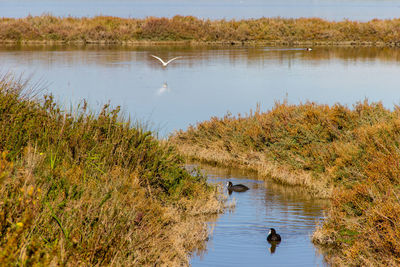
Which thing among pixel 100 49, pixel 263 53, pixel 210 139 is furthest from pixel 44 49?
pixel 210 139

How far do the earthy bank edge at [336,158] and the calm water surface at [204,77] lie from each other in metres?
9.02

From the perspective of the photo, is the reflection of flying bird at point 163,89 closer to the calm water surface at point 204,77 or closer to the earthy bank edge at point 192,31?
the calm water surface at point 204,77

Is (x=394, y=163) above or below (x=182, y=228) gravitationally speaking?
above

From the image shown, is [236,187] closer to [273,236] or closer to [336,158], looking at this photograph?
[336,158]

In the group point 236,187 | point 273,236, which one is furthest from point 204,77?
point 273,236

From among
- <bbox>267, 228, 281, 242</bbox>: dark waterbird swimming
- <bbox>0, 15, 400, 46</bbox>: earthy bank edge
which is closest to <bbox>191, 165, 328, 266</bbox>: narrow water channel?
<bbox>267, 228, 281, 242</bbox>: dark waterbird swimming

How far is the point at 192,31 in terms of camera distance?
89.5 metres

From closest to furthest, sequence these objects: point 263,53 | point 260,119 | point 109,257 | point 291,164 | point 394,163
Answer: point 109,257, point 394,163, point 291,164, point 260,119, point 263,53

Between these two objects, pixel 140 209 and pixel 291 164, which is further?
pixel 291 164

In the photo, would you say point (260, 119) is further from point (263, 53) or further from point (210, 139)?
point (263, 53)

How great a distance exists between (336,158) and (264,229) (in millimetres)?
3988

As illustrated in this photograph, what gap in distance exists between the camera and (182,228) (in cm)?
1188

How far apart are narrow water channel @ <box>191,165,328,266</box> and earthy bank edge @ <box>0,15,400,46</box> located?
71.9m

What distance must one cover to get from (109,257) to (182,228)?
14.5 feet
